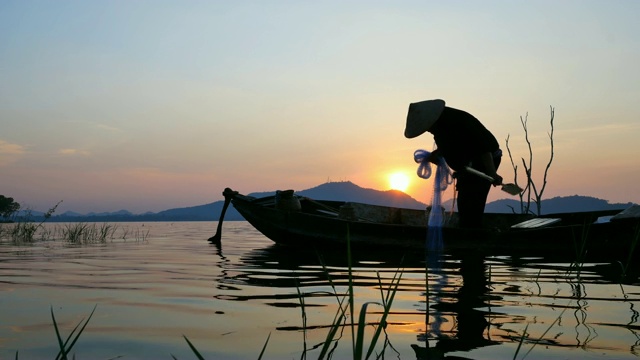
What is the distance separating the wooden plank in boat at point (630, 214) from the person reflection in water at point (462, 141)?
5.83ft

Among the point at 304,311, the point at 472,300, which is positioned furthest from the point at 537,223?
the point at 304,311

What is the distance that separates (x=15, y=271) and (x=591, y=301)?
6153 mm

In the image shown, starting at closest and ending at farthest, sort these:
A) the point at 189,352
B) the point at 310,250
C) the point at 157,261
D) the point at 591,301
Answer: the point at 189,352 < the point at 591,301 < the point at 157,261 < the point at 310,250

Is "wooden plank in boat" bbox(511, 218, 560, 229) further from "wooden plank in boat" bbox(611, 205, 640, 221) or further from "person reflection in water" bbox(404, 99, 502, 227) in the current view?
"wooden plank in boat" bbox(611, 205, 640, 221)

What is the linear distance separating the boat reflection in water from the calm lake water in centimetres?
1

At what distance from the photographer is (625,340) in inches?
124

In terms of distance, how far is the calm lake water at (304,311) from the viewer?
3035 millimetres

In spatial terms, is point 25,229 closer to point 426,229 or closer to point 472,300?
point 426,229

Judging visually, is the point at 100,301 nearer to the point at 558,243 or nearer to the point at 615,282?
the point at 615,282

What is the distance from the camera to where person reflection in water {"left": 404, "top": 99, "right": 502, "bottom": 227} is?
9594 mm

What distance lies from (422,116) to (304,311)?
257 inches

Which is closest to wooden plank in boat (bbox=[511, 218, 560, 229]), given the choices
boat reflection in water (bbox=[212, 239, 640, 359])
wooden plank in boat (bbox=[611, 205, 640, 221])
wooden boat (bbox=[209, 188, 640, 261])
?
wooden boat (bbox=[209, 188, 640, 261])

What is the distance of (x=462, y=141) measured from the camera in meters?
9.70

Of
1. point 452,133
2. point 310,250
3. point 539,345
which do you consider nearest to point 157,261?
point 310,250
